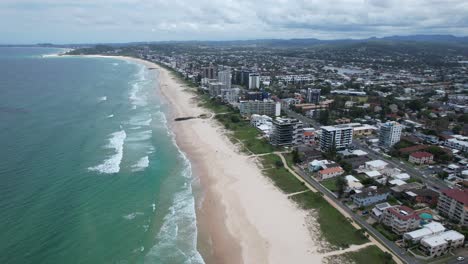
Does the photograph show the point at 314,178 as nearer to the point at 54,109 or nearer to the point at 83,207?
the point at 83,207

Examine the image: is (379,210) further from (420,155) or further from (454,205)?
(420,155)

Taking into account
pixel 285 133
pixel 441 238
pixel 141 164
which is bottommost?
pixel 141 164

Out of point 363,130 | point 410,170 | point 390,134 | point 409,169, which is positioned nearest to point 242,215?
point 410,170

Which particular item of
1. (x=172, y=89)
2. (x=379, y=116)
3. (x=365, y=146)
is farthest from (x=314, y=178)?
(x=172, y=89)

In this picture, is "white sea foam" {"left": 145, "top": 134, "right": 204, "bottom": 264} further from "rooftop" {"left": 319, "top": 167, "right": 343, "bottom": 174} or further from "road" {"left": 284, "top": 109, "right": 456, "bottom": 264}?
"rooftop" {"left": 319, "top": 167, "right": 343, "bottom": 174}

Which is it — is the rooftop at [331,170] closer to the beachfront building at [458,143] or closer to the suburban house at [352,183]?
the suburban house at [352,183]
